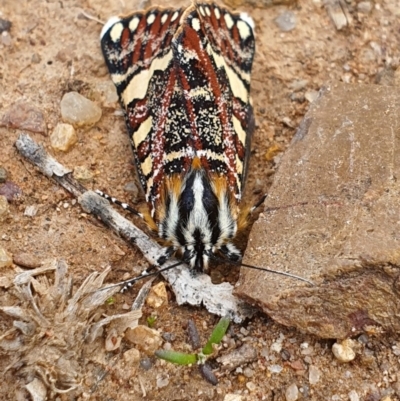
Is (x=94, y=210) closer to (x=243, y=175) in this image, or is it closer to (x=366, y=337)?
(x=243, y=175)

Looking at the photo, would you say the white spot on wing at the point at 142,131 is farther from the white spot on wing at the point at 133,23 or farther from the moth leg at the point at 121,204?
the white spot on wing at the point at 133,23

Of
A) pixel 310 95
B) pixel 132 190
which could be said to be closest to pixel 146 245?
pixel 132 190

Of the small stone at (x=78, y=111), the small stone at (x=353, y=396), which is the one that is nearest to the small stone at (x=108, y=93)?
the small stone at (x=78, y=111)

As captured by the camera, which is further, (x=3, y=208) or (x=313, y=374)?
(x=3, y=208)

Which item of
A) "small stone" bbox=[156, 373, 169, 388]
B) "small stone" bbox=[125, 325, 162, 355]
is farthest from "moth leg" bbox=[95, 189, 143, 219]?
"small stone" bbox=[156, 373, 169, 388]

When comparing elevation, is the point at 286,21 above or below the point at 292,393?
above

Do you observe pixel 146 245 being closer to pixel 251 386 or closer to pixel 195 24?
pixel 251 386

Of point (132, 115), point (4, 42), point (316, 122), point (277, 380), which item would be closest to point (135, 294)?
point (277, 380)
